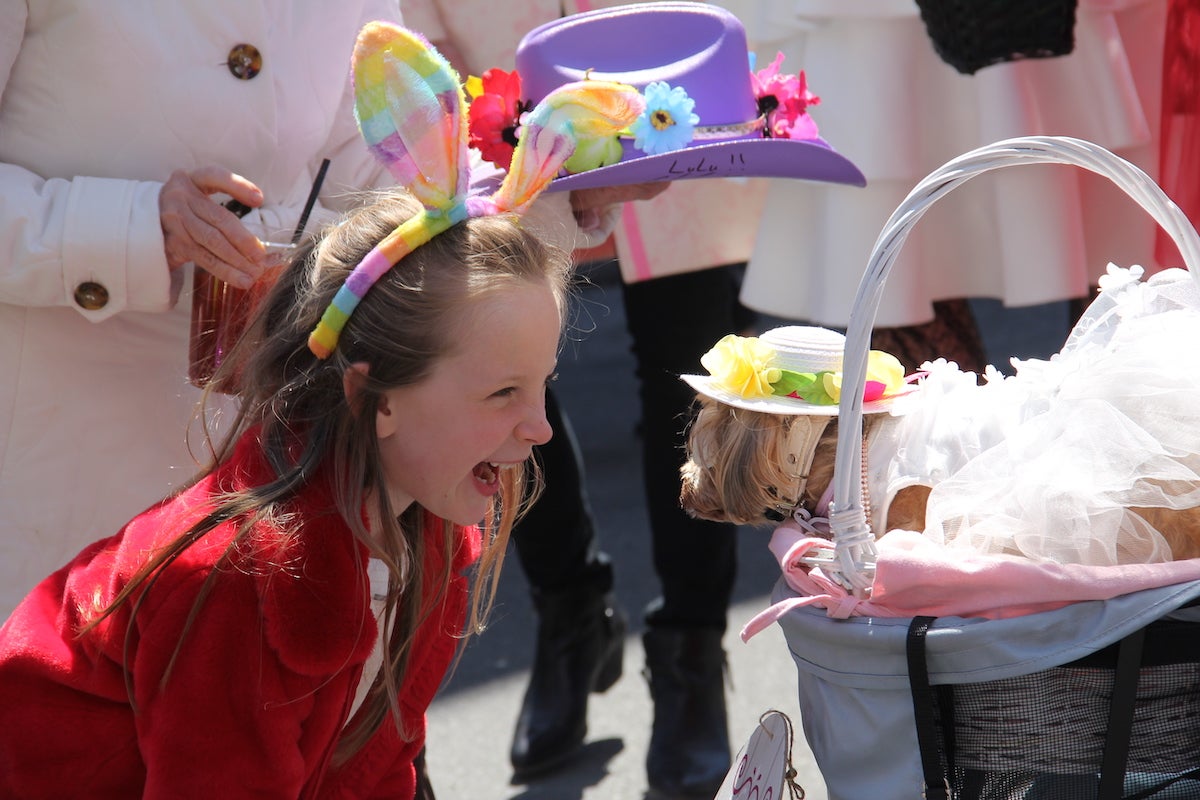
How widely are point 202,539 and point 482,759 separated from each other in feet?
4.86

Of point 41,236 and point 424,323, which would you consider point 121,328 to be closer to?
point 41,236

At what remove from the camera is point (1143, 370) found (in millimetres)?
1429

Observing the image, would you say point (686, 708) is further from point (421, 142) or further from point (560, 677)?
point (421, 142)

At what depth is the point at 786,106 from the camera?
2.08 m

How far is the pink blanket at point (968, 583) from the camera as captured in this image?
1302 mm

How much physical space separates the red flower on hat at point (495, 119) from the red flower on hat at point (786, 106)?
0.39 m

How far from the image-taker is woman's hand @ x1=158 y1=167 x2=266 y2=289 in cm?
173

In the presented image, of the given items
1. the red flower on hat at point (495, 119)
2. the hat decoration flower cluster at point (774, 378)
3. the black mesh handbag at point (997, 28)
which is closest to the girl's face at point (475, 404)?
the hat decoration flower cluster at point (774, 378)

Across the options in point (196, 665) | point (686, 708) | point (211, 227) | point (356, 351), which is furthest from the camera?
point (686, 708)

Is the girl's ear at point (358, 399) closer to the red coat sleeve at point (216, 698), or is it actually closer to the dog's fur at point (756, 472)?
the red coat sleeve at point (216, 698)

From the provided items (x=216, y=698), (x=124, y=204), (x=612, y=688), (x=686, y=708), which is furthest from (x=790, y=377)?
(x=612, y=688)

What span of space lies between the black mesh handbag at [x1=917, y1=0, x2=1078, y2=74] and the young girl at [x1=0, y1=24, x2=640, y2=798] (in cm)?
66

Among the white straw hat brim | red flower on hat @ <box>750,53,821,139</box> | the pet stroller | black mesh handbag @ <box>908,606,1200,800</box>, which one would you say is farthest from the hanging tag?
red flower on hat @ <box>750,53,821,139</box>

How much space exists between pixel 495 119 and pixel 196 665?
92 centimetres
